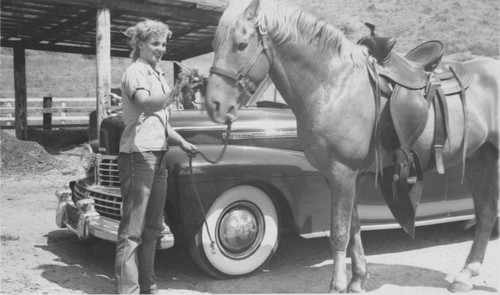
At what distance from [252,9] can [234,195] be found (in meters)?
1.71

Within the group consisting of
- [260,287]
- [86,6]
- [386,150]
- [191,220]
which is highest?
[86,6]

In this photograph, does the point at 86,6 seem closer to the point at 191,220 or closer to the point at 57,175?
the point at 57,175

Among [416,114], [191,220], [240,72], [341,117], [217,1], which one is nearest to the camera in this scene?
[240,72]

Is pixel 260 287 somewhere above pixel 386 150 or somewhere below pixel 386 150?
below

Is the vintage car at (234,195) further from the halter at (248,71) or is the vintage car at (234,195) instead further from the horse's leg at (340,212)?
the halter at (248,71)

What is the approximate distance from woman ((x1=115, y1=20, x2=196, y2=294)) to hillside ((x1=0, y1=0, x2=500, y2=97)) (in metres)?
20.6

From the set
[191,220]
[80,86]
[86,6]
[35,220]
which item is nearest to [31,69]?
[80,86]

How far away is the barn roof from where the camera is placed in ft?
30.3

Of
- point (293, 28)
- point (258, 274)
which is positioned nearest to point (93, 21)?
point (258, 274)

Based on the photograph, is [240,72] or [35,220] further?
[35,220]

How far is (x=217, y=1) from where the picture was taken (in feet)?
32.3

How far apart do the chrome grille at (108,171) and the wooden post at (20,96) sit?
34.9 feet

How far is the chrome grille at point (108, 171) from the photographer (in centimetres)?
427

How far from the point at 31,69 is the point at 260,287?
3070cm
